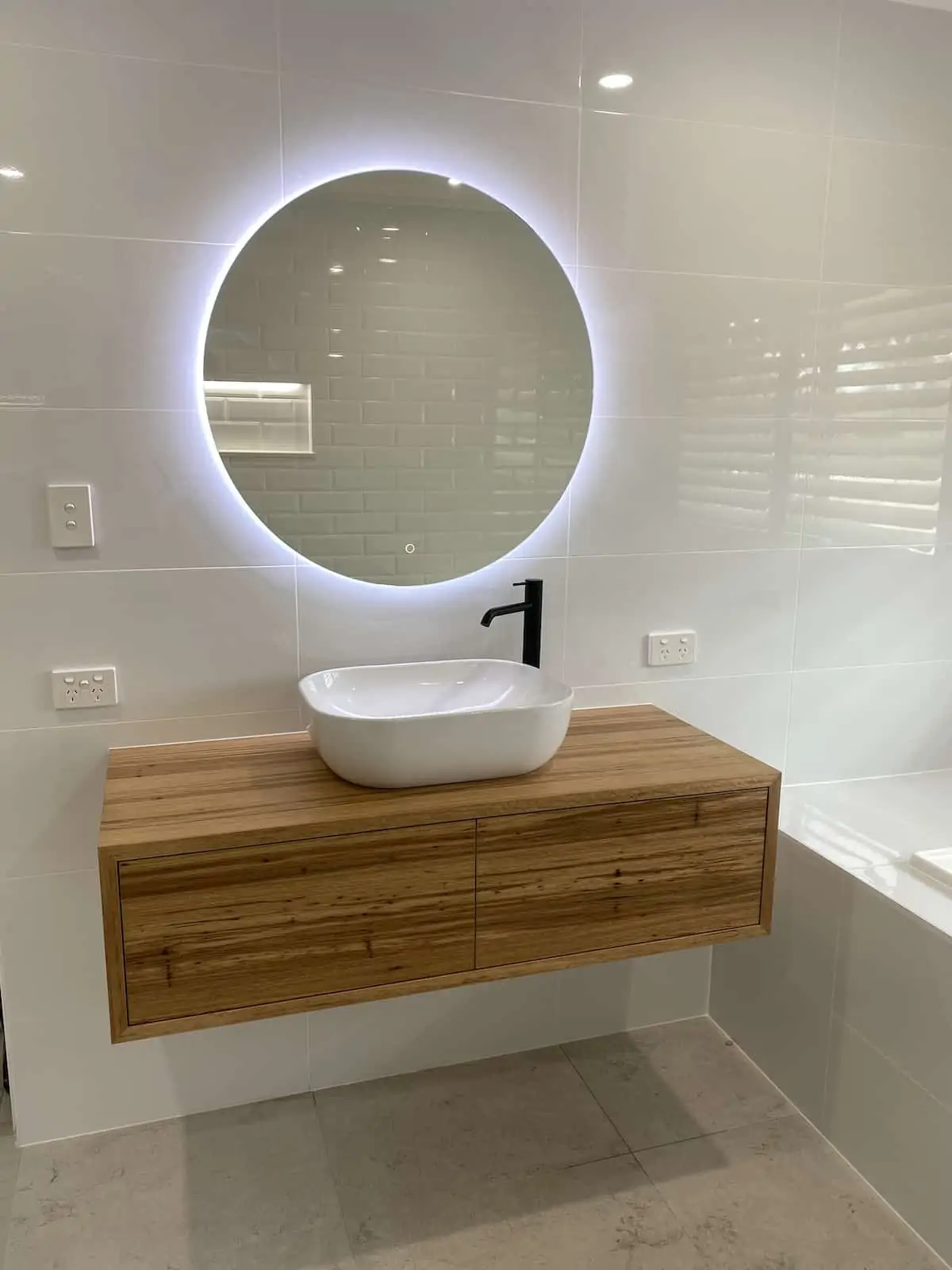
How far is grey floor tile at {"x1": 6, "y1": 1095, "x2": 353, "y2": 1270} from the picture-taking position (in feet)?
6.01

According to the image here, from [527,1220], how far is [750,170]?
7.49 ft

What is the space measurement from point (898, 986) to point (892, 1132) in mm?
298

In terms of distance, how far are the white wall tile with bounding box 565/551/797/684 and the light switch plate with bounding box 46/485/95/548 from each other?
103cm

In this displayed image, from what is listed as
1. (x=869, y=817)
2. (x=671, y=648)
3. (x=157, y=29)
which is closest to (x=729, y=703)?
(x=671, y=648)

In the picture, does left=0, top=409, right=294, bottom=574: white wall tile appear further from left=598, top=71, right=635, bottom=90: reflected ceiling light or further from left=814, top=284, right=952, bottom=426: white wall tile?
left=814, top=284, right=952, bottom=426: white wall tile

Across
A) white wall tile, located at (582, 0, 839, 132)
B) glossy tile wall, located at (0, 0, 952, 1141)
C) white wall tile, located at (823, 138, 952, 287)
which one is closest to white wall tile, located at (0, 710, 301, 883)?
glossy tile wall, located at (0, 0, 952, 1141)

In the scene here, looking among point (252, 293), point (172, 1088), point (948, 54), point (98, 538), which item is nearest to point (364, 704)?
point (98, 538)

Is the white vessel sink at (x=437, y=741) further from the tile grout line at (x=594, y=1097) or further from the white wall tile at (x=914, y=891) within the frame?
the tile grout line at (x=594, y=1097)

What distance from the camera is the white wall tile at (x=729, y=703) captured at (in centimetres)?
236

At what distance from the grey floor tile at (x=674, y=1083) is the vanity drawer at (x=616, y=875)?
59 centimetres

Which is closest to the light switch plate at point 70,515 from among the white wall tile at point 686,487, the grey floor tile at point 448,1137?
the white wall tile at point 686,487

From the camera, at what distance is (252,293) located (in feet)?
6.32

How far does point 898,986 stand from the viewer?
192 cm

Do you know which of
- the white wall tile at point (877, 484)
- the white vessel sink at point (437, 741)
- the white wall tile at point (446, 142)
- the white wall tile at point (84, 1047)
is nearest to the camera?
the white vessel sink at point (437, 741)
